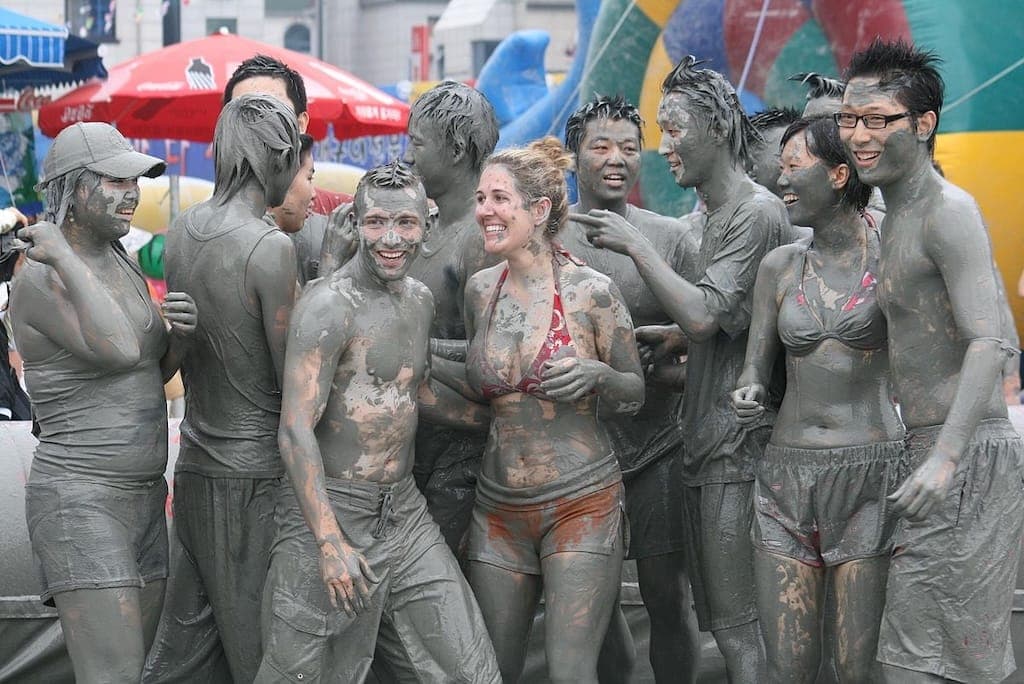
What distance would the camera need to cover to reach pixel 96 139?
492cm

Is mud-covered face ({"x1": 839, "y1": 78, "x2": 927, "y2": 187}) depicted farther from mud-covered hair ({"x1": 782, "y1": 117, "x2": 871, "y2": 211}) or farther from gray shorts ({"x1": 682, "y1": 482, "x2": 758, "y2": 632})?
gray shorts ({"x1": 682, "y1": 482, "x2": 758, "y2": 632})

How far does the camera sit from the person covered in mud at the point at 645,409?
571cm

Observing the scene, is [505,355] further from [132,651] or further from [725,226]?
[132,651]

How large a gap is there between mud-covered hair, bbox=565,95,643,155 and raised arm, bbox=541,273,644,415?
2.99 feet

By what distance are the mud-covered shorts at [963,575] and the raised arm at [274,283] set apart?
203 cm

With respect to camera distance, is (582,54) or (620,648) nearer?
(620,648)

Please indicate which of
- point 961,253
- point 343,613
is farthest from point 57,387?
point 961,253

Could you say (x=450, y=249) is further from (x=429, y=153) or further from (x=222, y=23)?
(x=222, y=23)

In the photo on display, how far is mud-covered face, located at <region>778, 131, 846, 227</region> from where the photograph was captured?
16.3ft

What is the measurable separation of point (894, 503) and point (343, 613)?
5.40ft

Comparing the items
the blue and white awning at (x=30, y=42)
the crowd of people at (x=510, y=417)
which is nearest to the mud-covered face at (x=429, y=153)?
the crowd of people at (x=510, y=417)

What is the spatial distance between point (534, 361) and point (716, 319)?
72 centimetres

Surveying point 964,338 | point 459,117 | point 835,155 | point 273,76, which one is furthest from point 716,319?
point 273,76

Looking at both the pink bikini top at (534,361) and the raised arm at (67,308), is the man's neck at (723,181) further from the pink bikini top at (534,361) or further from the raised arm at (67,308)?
the raised arm at (67,308)
